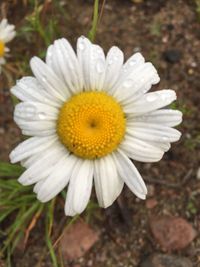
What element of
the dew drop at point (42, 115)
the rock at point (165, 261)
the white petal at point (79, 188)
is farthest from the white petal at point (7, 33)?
the rock at point (165, 261)

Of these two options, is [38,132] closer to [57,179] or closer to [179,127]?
[57,179]

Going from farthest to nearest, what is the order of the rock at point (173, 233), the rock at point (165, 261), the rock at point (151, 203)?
the rock at point (151, 203) < the rock at point (173, 233) < the rock at point (165, 261)

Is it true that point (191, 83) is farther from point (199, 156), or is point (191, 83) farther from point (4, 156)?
point (4, 156)

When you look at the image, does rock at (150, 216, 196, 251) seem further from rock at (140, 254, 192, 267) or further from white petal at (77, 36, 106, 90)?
white petal at (77, 36, 106, 90)

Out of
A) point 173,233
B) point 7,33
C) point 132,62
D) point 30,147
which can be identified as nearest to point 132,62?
point 132,62

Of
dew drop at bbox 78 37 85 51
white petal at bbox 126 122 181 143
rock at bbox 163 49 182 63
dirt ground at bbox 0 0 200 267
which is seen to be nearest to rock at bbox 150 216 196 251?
dirt ground at bbox 0 0 200 267

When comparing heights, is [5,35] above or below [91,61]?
below

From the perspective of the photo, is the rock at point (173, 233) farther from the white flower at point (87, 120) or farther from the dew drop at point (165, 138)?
the dew drop at point (165, 138)

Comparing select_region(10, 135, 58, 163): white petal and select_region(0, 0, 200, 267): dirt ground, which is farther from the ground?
select_region(10, 135, 58, 163): white petal
